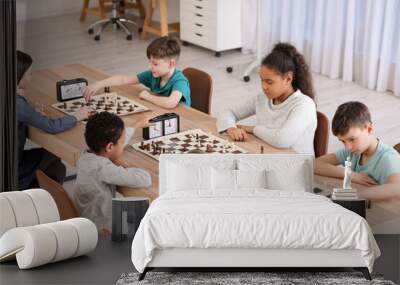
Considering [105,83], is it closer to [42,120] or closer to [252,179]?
[42,120]

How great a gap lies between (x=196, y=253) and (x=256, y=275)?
0.27 metres

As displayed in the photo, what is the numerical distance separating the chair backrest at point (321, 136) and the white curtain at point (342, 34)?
1.14 ft

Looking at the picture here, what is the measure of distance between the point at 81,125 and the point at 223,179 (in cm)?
111

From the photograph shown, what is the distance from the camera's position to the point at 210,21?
509cm

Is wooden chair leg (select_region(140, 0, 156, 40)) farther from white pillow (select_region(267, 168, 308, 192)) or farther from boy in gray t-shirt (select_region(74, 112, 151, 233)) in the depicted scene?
white pillow (select_region(267, 168, 308, 192))

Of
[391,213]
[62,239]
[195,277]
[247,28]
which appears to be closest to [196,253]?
[195,277]

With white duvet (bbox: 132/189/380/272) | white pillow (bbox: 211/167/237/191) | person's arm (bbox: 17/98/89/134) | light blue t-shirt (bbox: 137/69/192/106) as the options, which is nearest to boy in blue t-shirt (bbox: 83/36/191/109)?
light blue t-shirt (bbox: 137/69/192/106)

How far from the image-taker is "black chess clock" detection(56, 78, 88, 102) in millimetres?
Answer: 5191

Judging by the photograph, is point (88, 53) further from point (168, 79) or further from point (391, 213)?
point (391, 213)

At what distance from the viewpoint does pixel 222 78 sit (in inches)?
206

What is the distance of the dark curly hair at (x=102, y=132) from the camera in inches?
185

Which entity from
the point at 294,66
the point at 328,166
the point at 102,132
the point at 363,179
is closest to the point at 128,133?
the point at 102,132

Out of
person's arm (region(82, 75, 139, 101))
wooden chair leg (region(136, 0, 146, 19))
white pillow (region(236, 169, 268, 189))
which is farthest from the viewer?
person's arm (region(82, 75, 139, 101))

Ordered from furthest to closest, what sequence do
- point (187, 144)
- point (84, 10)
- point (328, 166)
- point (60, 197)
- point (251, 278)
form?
1. point (84, 10)
2. point (187, 144)
3. point (328, 166)
4. point (60, 197)
5. point (251, 278)
